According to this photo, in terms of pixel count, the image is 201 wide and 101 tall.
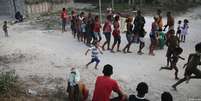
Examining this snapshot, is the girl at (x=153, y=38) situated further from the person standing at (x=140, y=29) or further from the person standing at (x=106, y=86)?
the person standing at (x=106, y=86)

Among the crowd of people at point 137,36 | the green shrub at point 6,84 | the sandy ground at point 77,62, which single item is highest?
the crowd of people at point 137,36

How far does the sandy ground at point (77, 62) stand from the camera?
10.7 meters

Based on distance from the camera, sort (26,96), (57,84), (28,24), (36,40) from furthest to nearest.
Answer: (28,24)
(36,40)
(57,84)
(26,96)

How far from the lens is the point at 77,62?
13.0m

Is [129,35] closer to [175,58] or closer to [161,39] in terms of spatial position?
[161,39]

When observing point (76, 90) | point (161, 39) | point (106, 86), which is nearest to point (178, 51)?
point (76, 90)

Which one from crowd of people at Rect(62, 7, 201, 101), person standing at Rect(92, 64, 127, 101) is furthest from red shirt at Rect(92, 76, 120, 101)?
crowd of people at Rect(62, 7, 201, 101)

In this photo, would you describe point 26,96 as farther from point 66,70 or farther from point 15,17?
point 15,17

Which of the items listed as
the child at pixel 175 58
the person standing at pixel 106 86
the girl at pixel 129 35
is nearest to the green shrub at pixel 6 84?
the person standing at pixel 106 86

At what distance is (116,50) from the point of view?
1480 centimetres

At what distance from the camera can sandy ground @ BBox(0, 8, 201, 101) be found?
10.7 metres

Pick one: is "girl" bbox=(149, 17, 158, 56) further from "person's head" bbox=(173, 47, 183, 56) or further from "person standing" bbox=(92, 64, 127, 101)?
"person standing" bbox=(92, 64, 127, 101)

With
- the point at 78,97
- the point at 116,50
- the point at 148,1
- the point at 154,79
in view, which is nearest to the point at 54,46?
the point at 116,50

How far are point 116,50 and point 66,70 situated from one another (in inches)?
127
